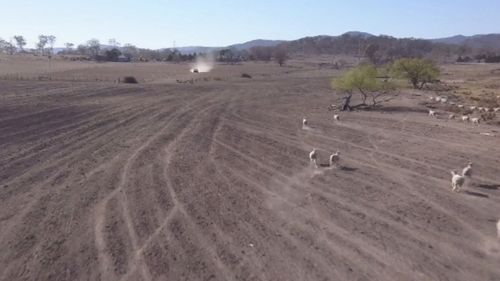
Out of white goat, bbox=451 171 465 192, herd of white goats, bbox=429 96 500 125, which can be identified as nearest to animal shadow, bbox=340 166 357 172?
white goat, bbox=451 171 465 192

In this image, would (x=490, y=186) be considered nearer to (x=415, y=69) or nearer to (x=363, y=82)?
(x=363, y=82)

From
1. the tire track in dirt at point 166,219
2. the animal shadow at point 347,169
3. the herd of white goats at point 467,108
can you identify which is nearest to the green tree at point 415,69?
the herd of white goats at point 467,108

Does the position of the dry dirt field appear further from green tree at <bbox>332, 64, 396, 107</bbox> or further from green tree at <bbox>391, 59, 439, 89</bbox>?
green tree at <bbox>391, 59, 439, 89</bbox>

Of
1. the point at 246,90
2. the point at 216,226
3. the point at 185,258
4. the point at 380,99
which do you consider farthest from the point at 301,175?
the point at 246,90

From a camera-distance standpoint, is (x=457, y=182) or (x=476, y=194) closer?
(x=476, y=194)

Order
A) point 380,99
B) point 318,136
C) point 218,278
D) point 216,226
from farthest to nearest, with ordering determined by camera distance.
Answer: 1. point 380,99
2. point 318,136
3. point 216,226
4. point 218,278

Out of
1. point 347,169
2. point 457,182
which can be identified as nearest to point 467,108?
point 347,169

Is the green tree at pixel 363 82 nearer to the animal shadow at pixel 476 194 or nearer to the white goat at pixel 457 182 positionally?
the white goat at pixel 457 182

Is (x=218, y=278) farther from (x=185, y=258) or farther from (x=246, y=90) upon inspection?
(x=246, y=90)
